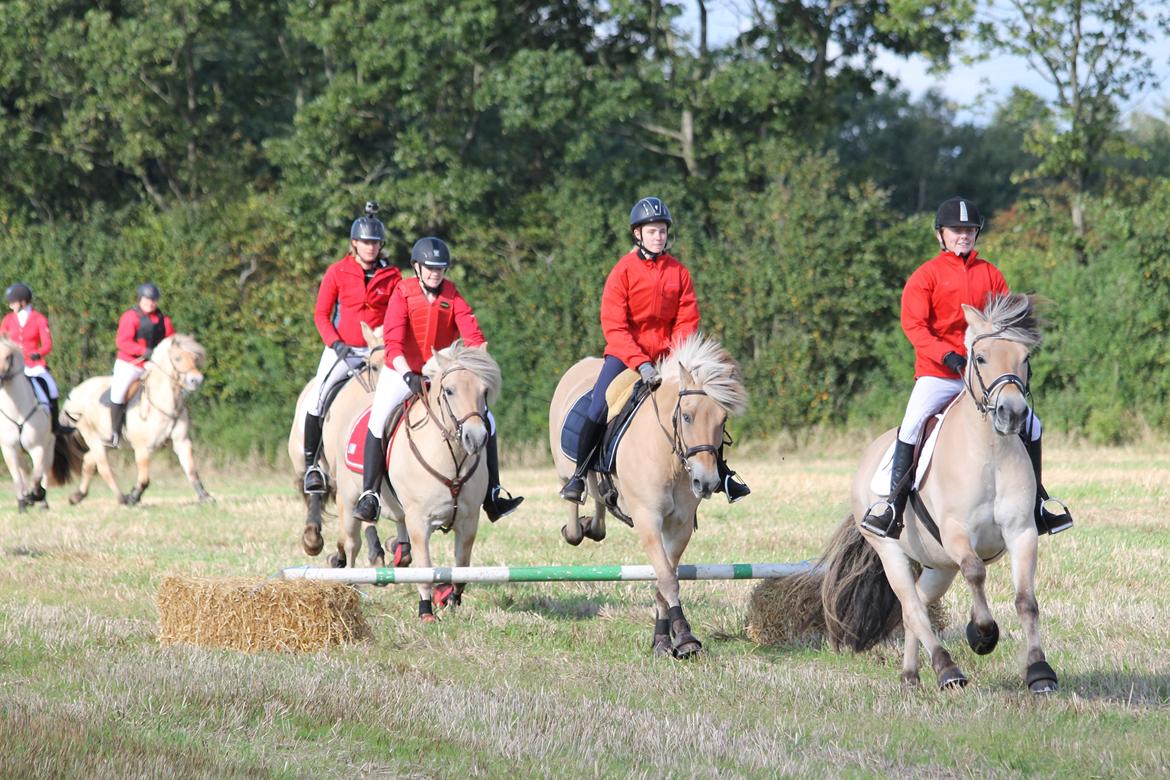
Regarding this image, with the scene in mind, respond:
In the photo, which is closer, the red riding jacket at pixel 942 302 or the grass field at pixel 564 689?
the grass field at pixel 564 689

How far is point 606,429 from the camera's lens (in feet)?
32.6

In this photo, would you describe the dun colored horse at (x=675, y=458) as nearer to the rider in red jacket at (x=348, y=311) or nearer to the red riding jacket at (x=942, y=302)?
the red riding jacket at (x=942, y=302)

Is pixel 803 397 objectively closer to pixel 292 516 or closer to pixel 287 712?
pixel 292 516

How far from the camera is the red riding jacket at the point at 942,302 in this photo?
816cm

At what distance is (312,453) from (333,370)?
80 centimetres

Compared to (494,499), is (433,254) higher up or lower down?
higher up

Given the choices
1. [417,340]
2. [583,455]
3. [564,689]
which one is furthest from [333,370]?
[564,689]

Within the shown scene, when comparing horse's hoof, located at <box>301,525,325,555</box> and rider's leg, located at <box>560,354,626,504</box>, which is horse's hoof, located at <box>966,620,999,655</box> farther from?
horse's hoof, located at <box>301,525,325,555</box>

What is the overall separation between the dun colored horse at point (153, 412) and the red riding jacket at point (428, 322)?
8.80 meters

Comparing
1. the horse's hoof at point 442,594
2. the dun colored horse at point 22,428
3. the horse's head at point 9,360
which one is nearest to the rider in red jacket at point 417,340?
the horse's hoof at point 442,594

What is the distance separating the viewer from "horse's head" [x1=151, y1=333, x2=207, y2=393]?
19109mm

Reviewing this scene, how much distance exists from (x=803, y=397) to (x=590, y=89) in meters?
7.27

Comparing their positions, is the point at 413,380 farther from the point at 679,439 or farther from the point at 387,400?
the point at 679,439

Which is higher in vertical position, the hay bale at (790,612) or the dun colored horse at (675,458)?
the dun colored horse at (675,458)
